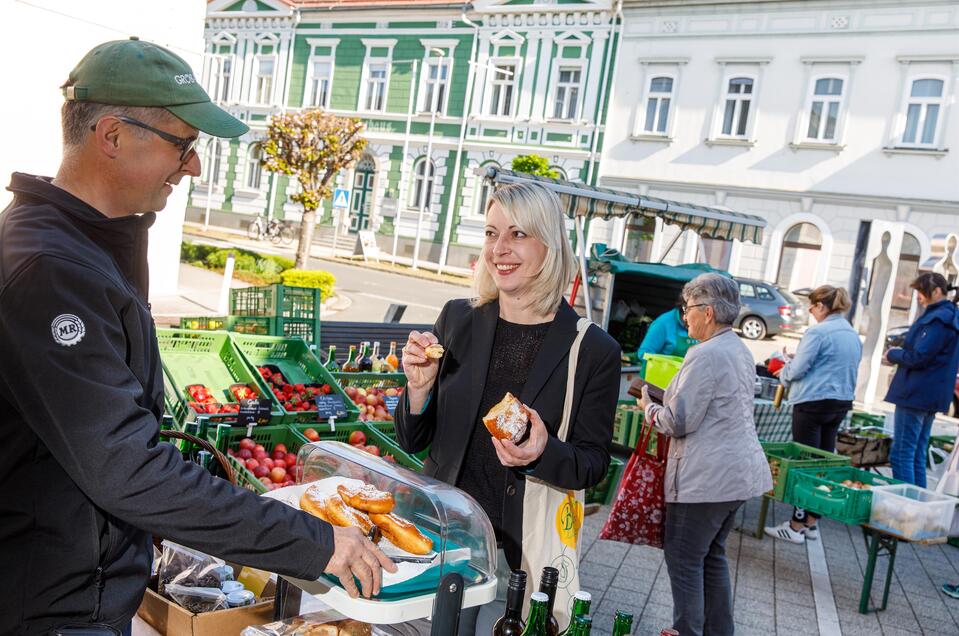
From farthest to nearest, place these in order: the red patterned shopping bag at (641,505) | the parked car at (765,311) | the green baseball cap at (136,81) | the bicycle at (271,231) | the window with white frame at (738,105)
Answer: the bicycle at (271,231)
the window with white frame at (738,105)
the parked car at (765,311)
the red patterned shopping bag at (641,505)
the green baseball cap at (136,81)

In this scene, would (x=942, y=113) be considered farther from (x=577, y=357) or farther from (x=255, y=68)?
(x=255, y=68)

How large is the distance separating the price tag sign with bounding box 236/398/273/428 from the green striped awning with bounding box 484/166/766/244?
3.61 meters

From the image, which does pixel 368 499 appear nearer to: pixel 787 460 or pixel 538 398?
pixel 538 398

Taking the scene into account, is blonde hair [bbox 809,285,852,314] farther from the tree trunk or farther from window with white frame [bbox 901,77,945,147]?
window with white frame [bbox 901,77,945,147]

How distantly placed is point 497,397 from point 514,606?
2.89ft

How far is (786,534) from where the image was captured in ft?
21.7

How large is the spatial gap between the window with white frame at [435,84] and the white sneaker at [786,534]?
2415 cm

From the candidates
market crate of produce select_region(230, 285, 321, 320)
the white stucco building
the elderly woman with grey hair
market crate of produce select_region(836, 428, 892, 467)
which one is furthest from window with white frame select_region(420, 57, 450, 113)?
the elderly woman with grey hair

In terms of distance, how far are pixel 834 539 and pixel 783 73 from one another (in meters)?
18.5

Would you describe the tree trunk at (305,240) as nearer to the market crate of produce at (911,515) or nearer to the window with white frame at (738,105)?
the window with white frame at (738,105)

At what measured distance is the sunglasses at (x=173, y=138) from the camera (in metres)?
1.59

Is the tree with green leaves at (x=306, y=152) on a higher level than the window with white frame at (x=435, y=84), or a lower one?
lower

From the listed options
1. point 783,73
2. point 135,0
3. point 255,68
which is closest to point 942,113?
point 783,73

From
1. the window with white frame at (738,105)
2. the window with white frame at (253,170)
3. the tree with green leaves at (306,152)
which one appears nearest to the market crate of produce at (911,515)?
the tree with green leaves at (306,152)
